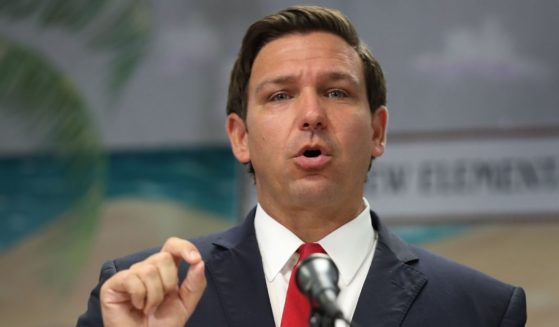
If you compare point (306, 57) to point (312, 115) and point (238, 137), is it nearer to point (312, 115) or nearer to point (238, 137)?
point (312, 115)

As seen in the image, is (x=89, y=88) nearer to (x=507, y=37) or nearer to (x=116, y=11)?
(x=116, y=11)

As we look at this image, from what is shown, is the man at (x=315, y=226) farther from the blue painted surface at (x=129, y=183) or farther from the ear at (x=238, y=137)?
the blue painted surface at (x=129, y=183)

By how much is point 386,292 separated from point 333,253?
0.62ft

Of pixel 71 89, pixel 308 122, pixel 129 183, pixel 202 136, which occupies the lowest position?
pixel 129 183

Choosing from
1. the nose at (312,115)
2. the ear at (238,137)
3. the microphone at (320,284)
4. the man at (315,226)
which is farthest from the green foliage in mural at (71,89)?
the microphone at (320,284)

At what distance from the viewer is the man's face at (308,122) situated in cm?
273

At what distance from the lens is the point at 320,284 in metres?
1.93

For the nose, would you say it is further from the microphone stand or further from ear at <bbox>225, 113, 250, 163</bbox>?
the microphone stand

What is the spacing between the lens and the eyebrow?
2.82 m

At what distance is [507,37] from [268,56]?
2355mm

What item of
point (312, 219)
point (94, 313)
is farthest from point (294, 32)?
point (94, 313)

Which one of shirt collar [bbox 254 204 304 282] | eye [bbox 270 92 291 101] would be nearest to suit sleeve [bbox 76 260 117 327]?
shirt collar [bbox 254 204 304 282]

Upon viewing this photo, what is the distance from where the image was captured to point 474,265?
4.97 metres

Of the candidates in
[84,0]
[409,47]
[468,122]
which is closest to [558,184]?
[468,122]
